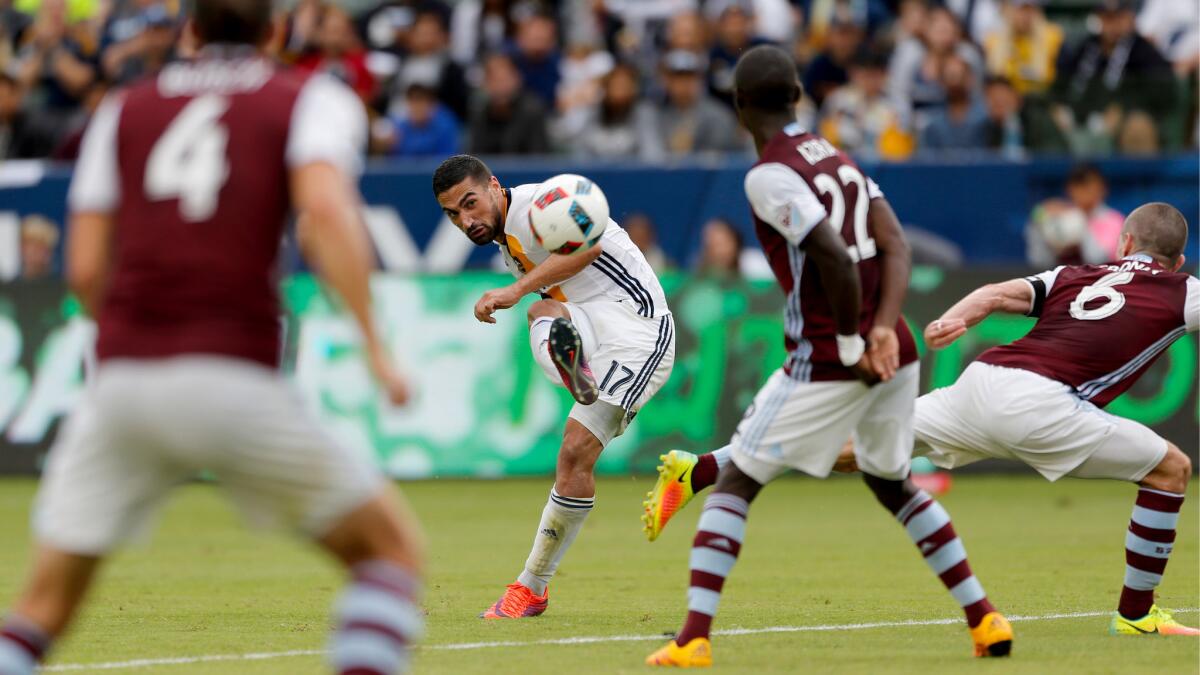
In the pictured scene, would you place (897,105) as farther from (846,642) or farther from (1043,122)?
(846,642)

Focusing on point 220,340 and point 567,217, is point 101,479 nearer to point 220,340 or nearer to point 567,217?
point 220,340

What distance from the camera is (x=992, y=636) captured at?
7039 mm

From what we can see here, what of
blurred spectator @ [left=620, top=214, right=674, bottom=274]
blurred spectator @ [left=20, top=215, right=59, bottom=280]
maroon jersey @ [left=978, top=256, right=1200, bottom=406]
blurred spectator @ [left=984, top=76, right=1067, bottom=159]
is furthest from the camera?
blurred spectator @ [left=984, top=76, right=1067, bottom=159]

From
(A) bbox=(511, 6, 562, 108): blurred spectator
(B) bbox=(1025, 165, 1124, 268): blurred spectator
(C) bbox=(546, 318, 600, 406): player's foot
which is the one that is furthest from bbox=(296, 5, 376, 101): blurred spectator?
(C) bbox=(546, 318, 600, 406): player's foot

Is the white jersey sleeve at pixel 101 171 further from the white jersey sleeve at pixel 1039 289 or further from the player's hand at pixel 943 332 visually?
the white jersey sleeve at pixel 1039 289

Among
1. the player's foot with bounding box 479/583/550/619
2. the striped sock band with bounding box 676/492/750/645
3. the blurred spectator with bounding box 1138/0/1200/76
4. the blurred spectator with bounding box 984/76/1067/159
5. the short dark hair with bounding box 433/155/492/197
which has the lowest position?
the blurred spectator with bounding box 984/76/1067/159

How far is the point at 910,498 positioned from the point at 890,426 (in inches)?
14.2

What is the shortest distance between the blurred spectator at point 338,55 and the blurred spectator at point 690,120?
344 centimetres

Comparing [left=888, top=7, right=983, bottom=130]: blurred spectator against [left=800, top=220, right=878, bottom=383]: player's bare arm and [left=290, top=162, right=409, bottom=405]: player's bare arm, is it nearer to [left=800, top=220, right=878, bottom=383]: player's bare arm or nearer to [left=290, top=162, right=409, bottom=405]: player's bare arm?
[left=800, top=220, right=878, bottom=383]: player's bare arm

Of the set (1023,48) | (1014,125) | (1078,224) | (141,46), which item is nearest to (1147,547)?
(1078,224)

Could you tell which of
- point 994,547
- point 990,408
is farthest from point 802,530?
point 990,408

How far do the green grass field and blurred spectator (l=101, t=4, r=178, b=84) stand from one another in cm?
584

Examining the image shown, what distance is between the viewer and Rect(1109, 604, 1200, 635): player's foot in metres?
7.84

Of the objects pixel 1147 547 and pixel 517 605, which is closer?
pixel 1147 547
